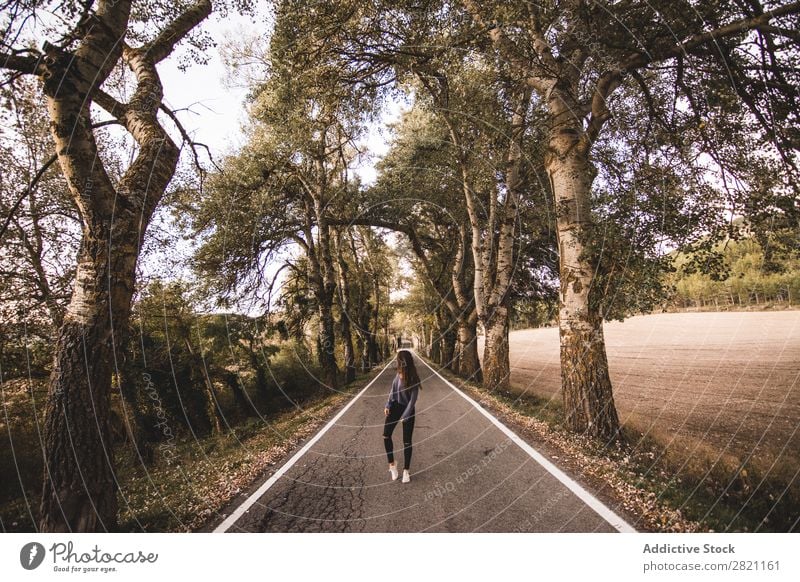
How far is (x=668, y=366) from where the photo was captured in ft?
70.8

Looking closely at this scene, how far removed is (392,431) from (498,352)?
8401mm

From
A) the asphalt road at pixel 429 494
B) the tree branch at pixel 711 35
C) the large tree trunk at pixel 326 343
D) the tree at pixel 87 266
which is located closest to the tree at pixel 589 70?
the tree branch at pixel 711 35

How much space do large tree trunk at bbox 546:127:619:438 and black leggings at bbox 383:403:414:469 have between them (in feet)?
10.2

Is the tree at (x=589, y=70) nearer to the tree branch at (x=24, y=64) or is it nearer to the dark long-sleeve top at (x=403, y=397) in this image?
the dark long-sleeve top at (x=403, y=397)

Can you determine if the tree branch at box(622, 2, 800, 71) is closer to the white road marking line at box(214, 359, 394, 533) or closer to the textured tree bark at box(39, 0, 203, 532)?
the textured tree bark at box(39, 0, 203, 532)

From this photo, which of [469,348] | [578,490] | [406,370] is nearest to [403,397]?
[406,370]

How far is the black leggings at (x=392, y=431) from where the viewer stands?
→ 482 centimetres

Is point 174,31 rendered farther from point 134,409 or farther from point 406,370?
point 134,409

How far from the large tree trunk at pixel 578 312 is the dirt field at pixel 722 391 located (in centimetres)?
207

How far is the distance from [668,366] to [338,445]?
24.0 meters

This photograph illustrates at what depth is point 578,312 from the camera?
603 centimetres

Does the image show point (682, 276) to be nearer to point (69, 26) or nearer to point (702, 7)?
point (702, 7)

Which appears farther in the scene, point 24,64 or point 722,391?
point 722,391

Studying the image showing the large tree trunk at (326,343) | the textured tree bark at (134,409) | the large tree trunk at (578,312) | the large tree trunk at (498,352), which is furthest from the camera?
the large tree trunk at (326,343)
